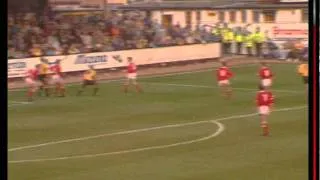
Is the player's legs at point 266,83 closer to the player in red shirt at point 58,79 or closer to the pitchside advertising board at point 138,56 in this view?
the pitchside advertising board at point 138,56

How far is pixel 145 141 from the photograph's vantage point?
571 cm

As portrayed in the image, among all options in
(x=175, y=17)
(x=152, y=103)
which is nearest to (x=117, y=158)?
(x=152, y=103)

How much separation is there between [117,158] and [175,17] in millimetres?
2859

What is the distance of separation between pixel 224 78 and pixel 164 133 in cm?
197

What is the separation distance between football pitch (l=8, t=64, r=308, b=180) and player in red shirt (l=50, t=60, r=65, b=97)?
10cm

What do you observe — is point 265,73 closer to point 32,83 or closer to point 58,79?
point 58,79

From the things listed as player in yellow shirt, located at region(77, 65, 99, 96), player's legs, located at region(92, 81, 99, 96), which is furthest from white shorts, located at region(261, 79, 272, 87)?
player in yellow shirt, located at region(77, 65, 99, 96)

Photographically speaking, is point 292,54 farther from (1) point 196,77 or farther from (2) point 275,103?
(1) point 196,77

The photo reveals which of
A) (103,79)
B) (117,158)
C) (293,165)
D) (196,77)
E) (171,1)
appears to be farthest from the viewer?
(196,77)

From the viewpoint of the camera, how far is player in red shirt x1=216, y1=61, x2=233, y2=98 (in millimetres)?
7301

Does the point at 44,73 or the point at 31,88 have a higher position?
the point at 44,73

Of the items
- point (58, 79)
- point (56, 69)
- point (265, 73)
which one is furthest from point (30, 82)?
point (265, 73)

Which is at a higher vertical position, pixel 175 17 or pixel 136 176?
pixel 175 17

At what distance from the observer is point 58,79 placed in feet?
22.1
